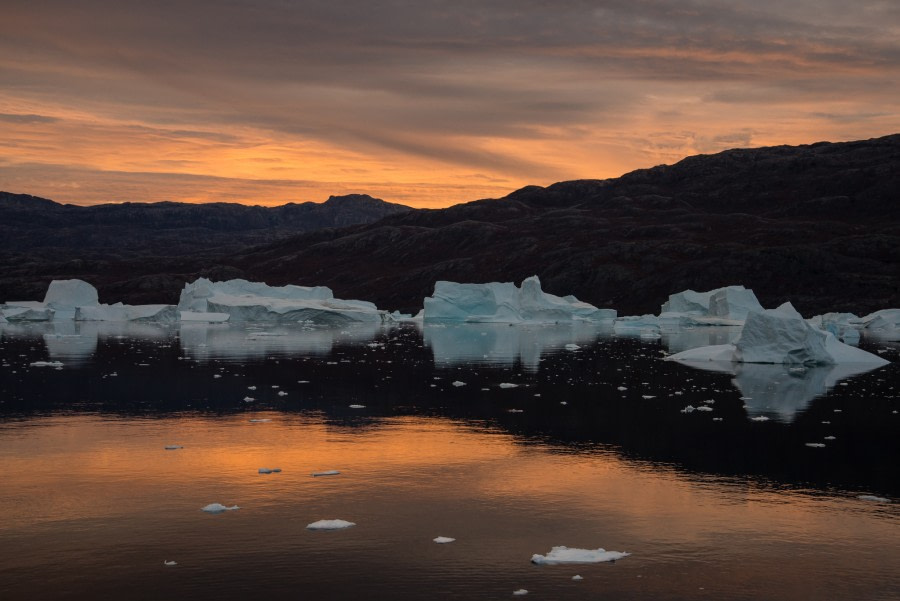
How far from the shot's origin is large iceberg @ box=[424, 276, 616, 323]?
80375mm

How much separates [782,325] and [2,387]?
2703cm

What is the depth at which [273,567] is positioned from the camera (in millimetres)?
10148

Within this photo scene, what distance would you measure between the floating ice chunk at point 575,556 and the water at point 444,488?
0.16m

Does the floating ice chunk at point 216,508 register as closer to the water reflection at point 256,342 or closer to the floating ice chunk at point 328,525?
the floating ice chunk at point 328,525

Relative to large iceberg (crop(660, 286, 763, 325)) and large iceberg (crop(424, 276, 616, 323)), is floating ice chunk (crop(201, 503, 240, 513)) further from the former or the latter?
large iceberg (crop(424, 276, 616, 323))

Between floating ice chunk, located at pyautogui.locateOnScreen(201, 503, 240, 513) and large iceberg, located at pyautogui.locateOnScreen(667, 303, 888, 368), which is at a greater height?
large iceberg, located at pyautogui.locateOnScreen(667, 303, 888, 368)

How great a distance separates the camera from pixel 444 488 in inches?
560

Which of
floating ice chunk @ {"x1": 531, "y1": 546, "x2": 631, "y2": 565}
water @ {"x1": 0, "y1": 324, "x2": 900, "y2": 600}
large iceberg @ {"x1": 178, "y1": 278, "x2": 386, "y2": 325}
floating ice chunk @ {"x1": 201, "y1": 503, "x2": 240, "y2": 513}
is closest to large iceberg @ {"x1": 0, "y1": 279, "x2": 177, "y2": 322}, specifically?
large iceberg @ {"x1": 178, "y1": 278, "x2": 386, "y2": 325}

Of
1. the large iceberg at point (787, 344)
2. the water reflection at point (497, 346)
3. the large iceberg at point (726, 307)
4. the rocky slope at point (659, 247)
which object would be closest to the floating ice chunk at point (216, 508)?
the water reflection at point (497, 346)

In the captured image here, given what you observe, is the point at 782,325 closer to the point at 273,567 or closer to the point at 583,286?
the point at 273,567

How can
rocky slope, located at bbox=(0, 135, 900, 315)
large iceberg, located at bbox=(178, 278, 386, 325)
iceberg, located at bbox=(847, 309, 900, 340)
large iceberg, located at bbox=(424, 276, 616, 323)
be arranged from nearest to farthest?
iceberg, located at bbox=(847, 309, 900, 340) < large iceberg, located at bbox=(178, 278, 386, 325) < large iceberg, located at bbox=(424, 276, 616, 323) < rocky slope, located at bbox=(0, 135, 900, 315)

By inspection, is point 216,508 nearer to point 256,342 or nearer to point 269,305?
point 256,342

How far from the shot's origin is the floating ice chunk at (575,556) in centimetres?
1042

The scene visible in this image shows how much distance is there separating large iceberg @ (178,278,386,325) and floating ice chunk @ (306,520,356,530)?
62611 mm
